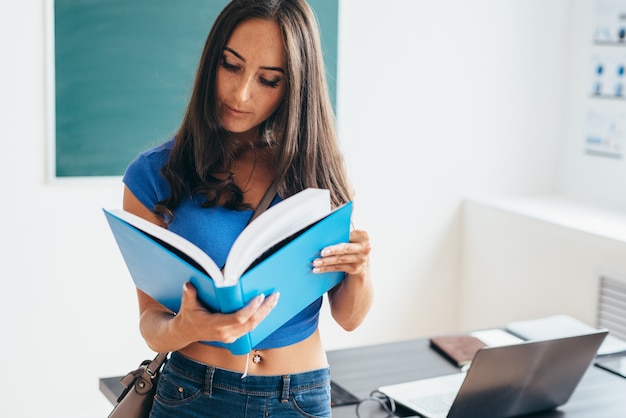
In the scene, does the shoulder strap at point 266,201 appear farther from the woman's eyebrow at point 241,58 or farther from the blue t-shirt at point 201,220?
the woman's eyebrow at point 241,58

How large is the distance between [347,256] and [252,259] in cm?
23

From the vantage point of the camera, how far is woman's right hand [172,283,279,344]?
1214 millimetres

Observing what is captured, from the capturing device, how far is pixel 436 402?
1921 mm

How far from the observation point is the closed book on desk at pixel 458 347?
7.18ft

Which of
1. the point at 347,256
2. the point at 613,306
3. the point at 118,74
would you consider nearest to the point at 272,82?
the point at 347,256

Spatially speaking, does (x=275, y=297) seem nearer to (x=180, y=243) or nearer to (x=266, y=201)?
(x=180, y=243)

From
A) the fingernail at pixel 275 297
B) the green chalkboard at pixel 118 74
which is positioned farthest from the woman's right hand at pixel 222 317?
the green chalkboard at pixel 118 74

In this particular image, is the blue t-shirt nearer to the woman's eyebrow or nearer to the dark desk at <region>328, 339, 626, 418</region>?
the woman's eyebrow

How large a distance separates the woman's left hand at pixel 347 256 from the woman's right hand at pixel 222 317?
13 centimetres

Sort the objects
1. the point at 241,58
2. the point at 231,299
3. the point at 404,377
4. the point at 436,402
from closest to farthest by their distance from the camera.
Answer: the point at 231,299 < the point at 241,58 < the point at 436,402 < the point at 404,377

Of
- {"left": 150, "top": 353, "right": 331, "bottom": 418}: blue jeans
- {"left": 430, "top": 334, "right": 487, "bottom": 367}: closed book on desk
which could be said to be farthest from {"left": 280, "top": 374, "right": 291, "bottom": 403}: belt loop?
{"left": 430, "top": 334, "right": 487, "bottom": 367}: closed book on desk

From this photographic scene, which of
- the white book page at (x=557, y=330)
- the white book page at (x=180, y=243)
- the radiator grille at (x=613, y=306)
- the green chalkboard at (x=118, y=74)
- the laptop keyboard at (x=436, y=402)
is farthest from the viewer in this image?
the radiator grille at (x=613, y=306)

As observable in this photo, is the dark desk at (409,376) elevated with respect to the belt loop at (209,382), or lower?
lower

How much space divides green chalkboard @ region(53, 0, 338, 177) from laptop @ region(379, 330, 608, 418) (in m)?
1.49
